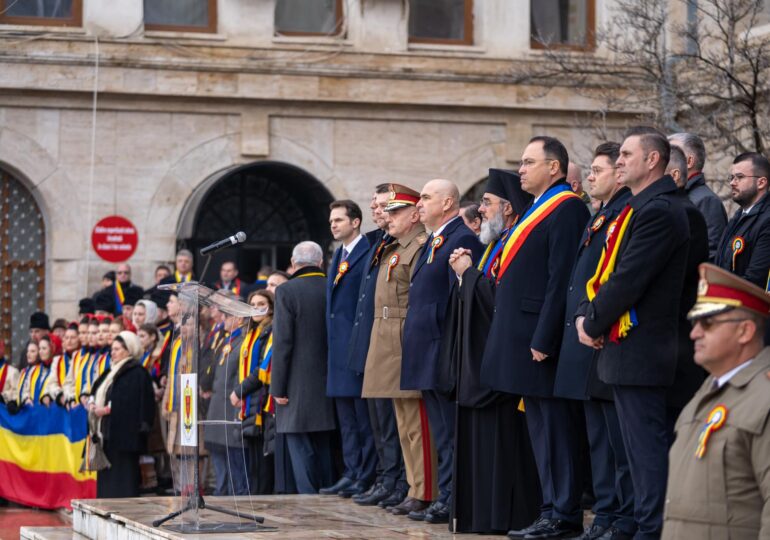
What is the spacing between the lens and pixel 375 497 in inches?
452

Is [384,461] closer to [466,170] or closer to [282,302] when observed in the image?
[282,302]

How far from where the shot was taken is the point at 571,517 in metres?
8.73

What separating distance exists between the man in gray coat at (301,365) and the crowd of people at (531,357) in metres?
0.02

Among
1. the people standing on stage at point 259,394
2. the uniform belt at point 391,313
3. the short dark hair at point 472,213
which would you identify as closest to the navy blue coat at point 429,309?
the uniform belt at point 391,313

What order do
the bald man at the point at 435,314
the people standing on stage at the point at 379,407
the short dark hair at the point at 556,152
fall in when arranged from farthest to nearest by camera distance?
the people standing on stage at the point at 379,407 → the bald man at the point at 435,314 → the short dark hair at the point at 556,152

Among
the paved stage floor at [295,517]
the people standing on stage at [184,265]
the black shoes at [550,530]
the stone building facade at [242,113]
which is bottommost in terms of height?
the paved stage floor at [295,517]

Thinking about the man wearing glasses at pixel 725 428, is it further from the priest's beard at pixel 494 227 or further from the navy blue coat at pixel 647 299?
the priest's beard at pixel 494 227

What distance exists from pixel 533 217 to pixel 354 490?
375 centimetres

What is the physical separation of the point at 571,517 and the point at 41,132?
14.6 m

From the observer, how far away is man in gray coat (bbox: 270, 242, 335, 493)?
12.7 metres

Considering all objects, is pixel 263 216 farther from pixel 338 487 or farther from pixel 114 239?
pixel 338 487

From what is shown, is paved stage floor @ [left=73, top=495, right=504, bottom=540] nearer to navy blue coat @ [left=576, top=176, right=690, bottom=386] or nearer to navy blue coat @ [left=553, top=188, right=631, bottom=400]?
navy blue coat @ [left=553, top=188, right=631, bottom=400]

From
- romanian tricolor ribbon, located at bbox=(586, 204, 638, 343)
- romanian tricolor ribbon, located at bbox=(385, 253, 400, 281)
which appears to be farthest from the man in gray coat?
romanian tricolor ribbon, located at bbox=(586, 204, 638, 343)

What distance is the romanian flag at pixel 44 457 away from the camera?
16766 mm
